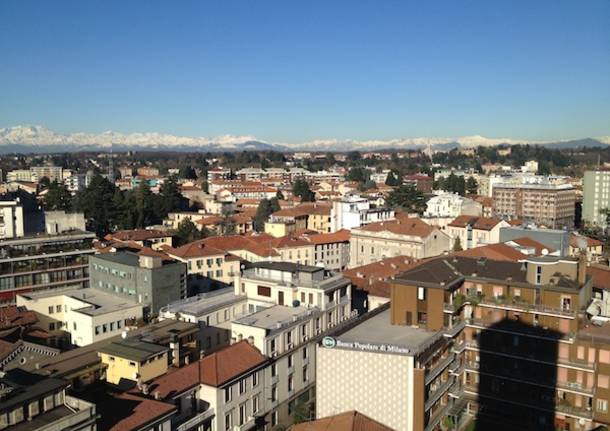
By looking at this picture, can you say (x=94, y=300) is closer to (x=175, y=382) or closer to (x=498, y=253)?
(x=175, y=382)

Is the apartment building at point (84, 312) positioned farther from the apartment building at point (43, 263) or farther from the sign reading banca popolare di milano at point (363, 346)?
the sign reading banca popolare di milano at point (363, 346)

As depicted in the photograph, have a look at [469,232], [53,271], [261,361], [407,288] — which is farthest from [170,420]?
[469,232]

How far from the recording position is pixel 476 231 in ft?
169

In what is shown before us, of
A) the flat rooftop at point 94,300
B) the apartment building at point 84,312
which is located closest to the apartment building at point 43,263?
the flat rooftop at point 94,300

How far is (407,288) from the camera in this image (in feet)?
68.0

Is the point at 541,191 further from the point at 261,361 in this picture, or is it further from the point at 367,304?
the point at 261,361

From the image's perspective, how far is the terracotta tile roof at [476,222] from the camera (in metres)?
51.2

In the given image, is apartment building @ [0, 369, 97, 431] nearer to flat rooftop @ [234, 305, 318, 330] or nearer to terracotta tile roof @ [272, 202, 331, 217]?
flat rooftop @ [234, 305, 318, 330]

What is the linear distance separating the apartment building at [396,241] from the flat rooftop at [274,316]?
2068 centimetres

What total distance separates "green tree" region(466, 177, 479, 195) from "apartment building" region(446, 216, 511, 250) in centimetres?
4410

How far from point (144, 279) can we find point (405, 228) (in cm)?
2279

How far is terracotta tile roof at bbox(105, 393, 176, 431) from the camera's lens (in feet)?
48.1

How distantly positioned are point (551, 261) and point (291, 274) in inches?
398

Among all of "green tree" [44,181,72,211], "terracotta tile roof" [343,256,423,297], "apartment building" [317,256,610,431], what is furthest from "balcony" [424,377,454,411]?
"green tree" [44,181,72,211]
